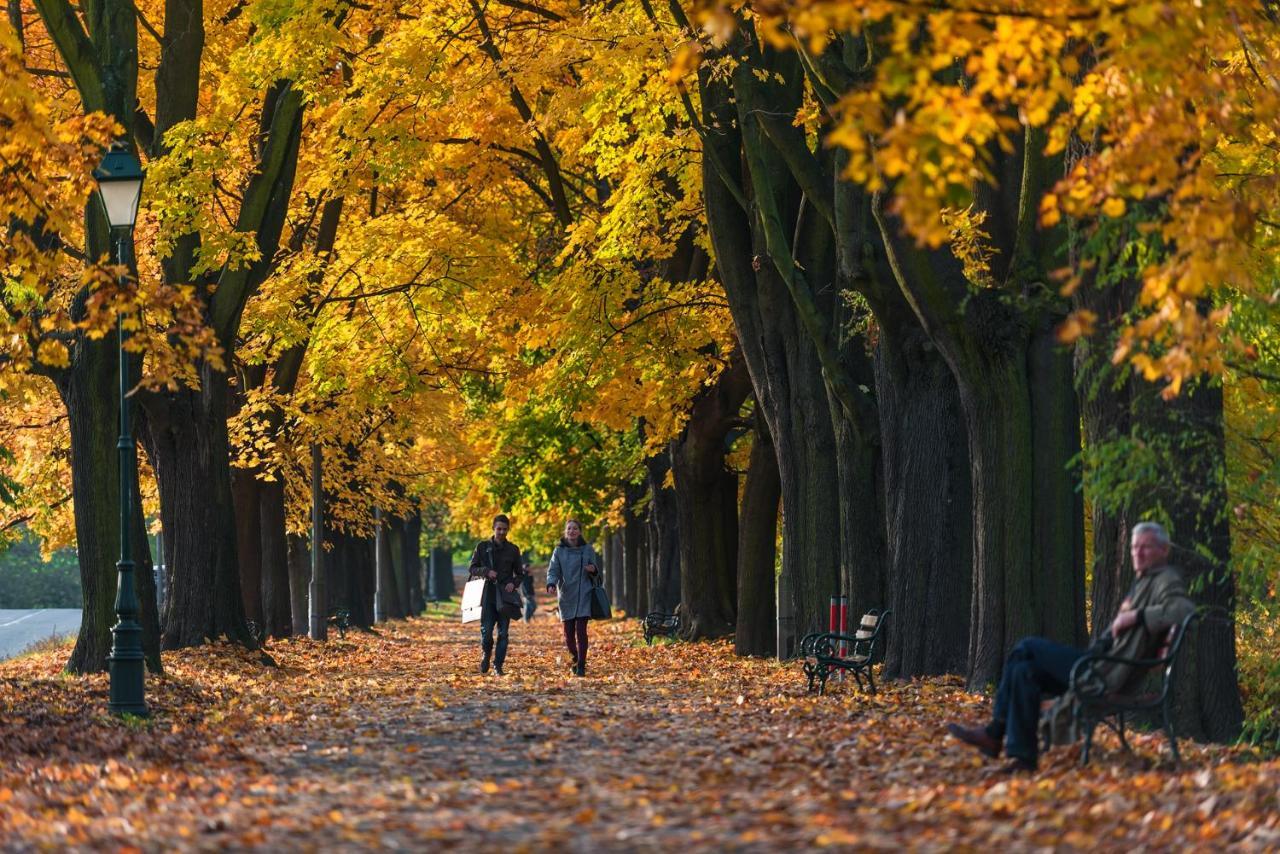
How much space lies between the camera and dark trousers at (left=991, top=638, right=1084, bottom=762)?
34.4 feet

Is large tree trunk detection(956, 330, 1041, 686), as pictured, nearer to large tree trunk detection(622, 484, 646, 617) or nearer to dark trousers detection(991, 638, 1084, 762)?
dark trousers detection(991, 638, 1084, 762)

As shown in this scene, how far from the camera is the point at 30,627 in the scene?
2093 inches

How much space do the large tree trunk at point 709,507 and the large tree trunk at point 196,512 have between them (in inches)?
290

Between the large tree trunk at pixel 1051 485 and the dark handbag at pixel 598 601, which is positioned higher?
the large tree trunk at pixel 1051 485

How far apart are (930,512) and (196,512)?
9.76m

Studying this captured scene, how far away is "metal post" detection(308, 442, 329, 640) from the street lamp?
14899 mm

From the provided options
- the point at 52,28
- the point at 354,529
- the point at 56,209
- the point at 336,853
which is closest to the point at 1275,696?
the point at 336,853

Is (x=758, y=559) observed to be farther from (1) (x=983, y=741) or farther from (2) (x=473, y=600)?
(1) (x=983, y=741)

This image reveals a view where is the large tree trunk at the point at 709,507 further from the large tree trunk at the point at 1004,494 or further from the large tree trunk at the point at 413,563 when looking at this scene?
the large tree trunk at the point at 413,563

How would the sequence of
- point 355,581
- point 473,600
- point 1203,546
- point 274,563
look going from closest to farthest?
point 1203,546 < point 473,600 < point 274,563 < point 355,581

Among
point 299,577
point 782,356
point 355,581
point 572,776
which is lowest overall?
point 572,776

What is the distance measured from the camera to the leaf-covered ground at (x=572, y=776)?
8391 millimetres

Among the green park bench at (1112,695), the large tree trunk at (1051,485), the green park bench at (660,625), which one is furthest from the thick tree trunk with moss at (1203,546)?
the green park bench at (660,625)

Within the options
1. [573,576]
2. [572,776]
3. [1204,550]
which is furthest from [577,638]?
[1204,550]
